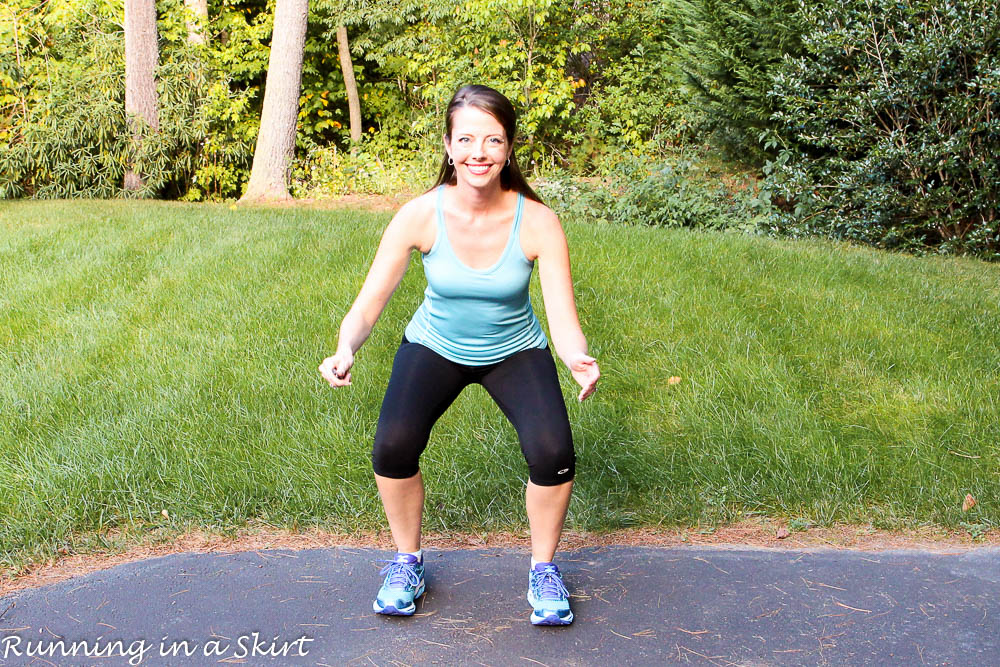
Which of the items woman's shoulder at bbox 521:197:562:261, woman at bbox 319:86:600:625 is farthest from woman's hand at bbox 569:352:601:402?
woman's shoulder at bbox 521:197:562:261

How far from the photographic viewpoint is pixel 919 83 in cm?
902

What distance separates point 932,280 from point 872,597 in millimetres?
4882

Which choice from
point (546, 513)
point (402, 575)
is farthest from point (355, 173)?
point (546, 513)

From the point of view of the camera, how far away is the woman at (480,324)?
3.05 metres

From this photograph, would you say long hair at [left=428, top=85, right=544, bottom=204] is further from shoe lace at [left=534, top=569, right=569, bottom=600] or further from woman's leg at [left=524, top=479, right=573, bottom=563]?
shoe lace at [left=534, top=569, right=569, bottom=600]

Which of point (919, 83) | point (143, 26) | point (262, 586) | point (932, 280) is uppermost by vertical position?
point (143, 26)

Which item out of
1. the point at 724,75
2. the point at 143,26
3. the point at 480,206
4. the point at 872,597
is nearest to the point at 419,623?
the point at 480,206

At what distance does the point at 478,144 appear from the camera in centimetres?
306

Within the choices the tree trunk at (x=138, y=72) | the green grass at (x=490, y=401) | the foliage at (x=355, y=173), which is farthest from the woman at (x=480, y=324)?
the tree trunk at (x=138, y=72)

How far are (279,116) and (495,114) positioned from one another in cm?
Result: 1086

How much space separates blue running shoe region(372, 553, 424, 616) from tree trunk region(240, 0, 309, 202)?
10434 millimetres

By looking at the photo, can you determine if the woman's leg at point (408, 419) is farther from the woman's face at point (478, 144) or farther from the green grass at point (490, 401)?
the green grass at point (490, 401)

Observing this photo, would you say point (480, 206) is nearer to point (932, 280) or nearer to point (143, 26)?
point (932, 280)

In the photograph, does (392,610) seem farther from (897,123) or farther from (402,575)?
(897,123)
